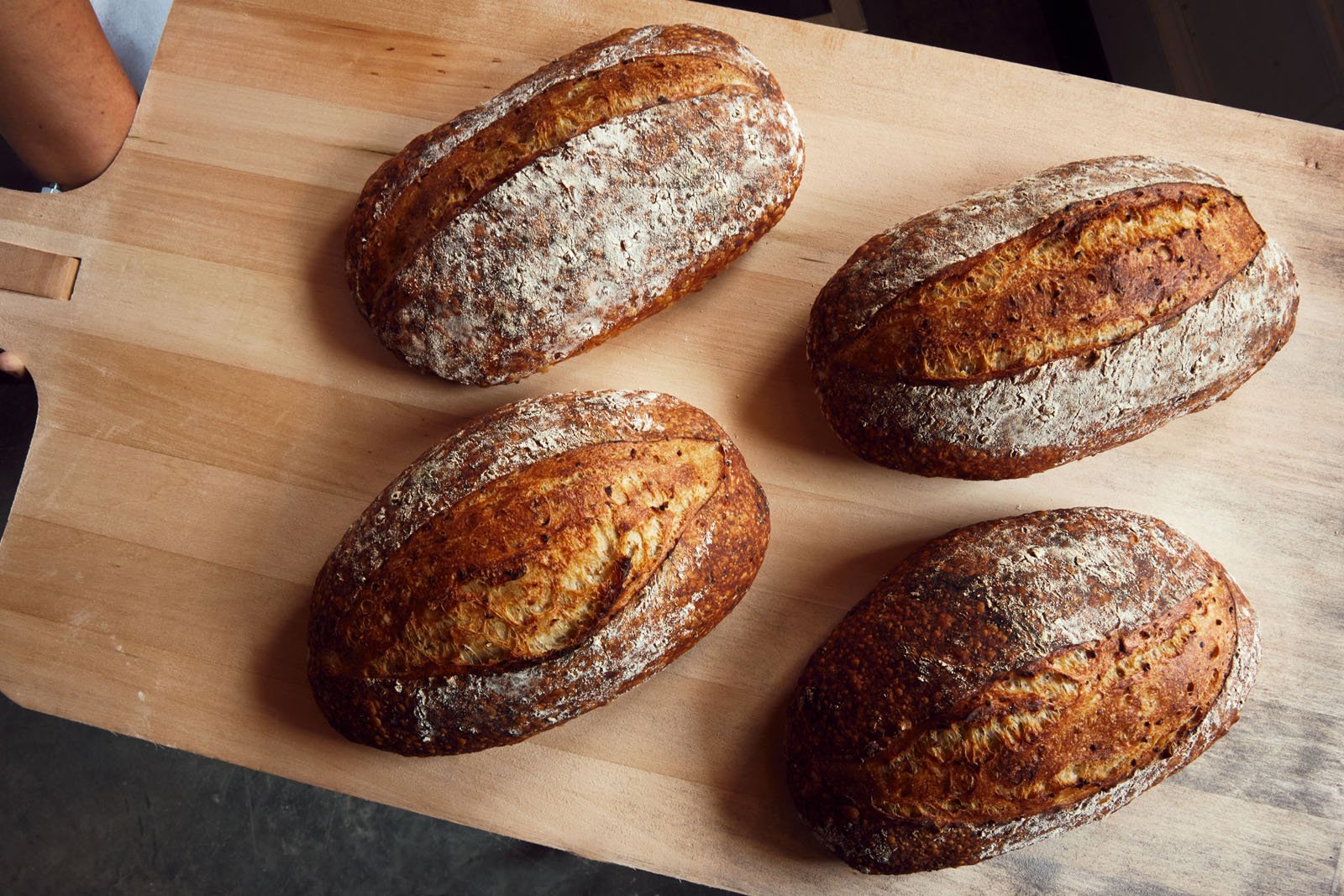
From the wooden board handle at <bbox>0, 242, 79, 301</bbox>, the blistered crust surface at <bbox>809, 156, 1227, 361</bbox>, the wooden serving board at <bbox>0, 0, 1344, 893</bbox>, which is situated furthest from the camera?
the wooden board handle at <bbox>0, 242, 79, 301</bbox>

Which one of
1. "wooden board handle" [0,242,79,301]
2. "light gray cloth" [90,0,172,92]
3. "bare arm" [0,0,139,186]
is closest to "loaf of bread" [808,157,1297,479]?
"wooden board handle" [0,242,79,301]

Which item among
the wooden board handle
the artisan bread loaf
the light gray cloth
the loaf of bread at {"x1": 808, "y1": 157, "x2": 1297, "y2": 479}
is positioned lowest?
the artisan bread loaf

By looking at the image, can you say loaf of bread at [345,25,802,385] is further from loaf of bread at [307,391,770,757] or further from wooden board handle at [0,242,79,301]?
wooden board handle at [0,242,79,301]

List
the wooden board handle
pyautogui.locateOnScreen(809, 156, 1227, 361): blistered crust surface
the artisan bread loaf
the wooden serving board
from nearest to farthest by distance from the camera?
1. the artisan bread loaf
2. pyautogui.locateOnScreen(809, 156, 1227, 361): blistered crust surface
3. the wooden serving board
4. the wooden board handle

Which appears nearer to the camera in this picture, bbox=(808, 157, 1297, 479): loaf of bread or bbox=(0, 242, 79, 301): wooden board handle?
bbox=(808, 157, 1297, 479): loaf of bread

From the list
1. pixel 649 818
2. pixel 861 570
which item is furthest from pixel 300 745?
pixel 861 570

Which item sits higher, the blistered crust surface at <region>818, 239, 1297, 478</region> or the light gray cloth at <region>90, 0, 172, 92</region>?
the light gray cloth at <region>90, 0, 172, 92</region>
